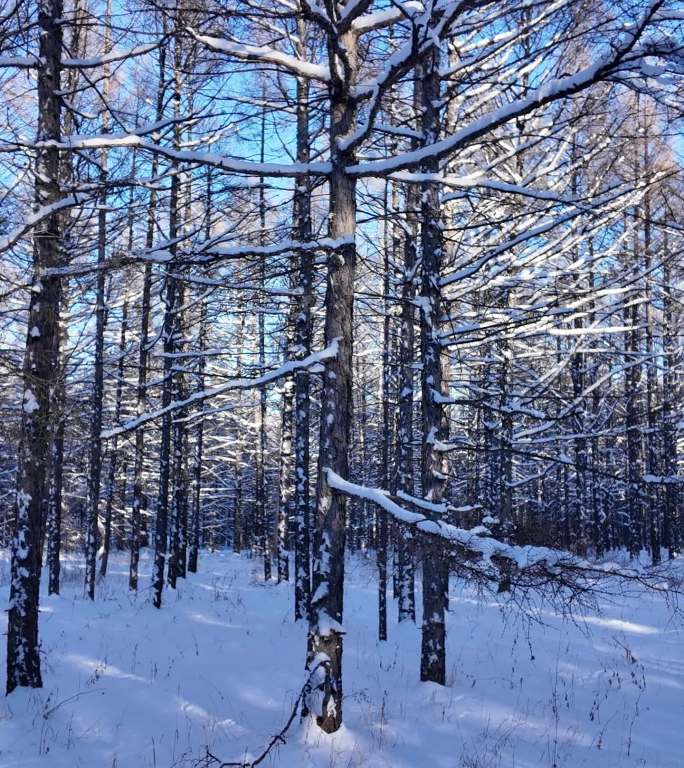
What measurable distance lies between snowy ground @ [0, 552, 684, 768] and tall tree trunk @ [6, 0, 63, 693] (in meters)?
0.58

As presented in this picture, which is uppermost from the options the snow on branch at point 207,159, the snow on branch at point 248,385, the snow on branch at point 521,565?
the snow on branch at point 207,159

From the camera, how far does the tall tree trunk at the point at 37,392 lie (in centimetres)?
667

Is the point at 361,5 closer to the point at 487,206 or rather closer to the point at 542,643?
the point at 487,206

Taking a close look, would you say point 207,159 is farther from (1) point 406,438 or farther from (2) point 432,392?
(1) point 406,438

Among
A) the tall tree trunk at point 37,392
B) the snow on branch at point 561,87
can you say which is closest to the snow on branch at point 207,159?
the snow on branch at point 561,87

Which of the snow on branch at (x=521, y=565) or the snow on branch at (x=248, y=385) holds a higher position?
the snow on branch at (x=248, y=385)

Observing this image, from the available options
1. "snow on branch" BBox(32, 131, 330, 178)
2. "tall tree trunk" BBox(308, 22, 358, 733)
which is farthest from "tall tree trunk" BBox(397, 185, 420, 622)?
"snow on branch" BBox(32, 131, 330, 178)

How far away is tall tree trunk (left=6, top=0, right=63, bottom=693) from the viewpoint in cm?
667

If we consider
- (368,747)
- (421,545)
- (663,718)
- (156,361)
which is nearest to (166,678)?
(368,747)

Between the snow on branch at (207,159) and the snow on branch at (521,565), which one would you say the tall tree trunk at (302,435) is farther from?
the snow on branch at (521,565)

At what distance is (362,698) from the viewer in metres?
6.61

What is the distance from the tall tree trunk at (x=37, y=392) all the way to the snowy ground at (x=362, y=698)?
1.92 ft

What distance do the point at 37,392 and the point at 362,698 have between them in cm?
494

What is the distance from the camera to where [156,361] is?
67.3 ft
